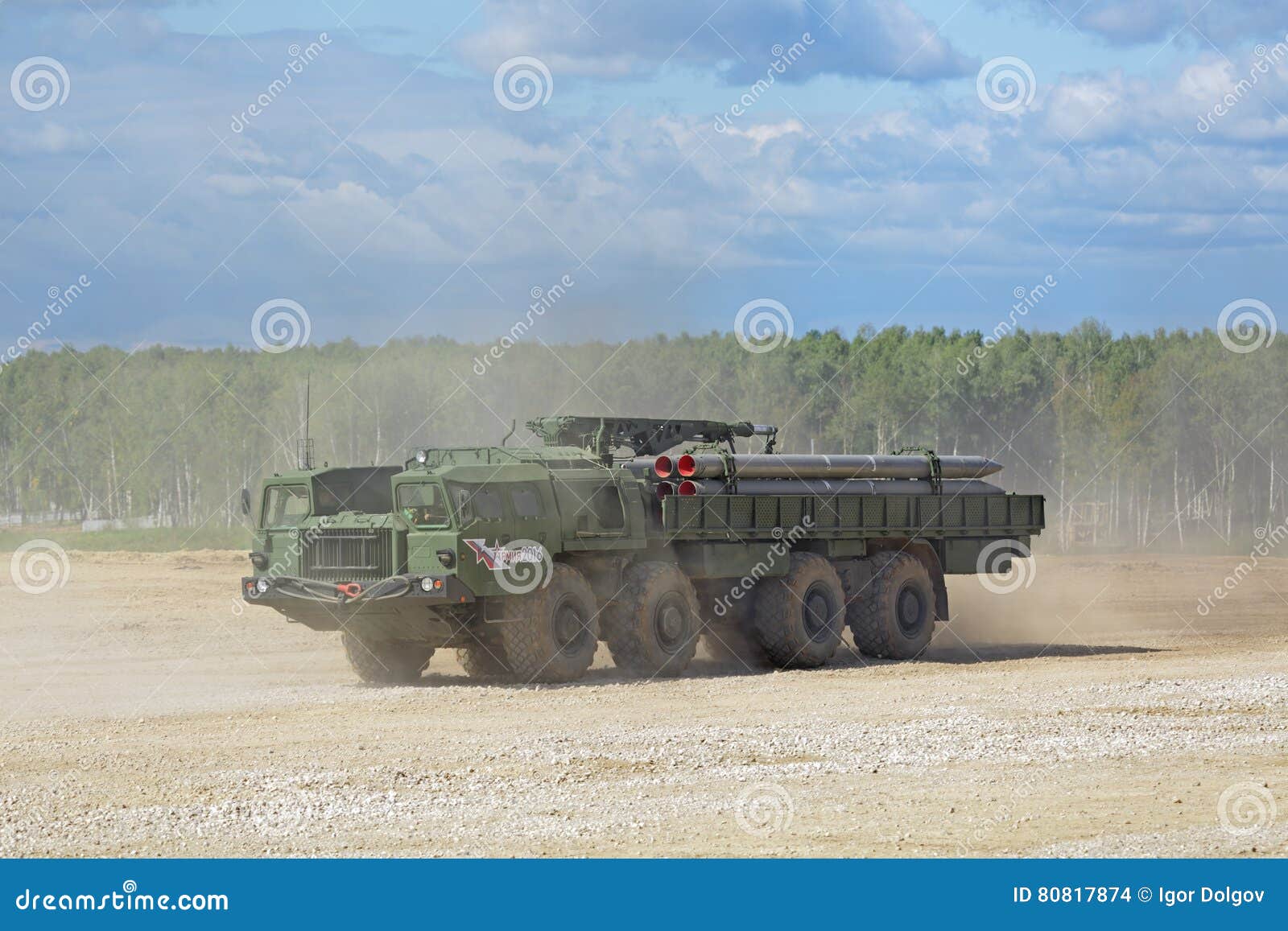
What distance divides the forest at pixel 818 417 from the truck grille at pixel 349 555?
108ft

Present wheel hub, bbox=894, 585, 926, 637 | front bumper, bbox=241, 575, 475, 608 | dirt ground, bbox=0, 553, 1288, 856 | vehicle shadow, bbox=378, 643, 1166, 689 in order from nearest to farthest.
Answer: dirt ground, bbox=0, 553, 1288, 856 → front bumper, bbox=241, 575, 475, 608 → vehicle shadow, bbox=378, 643, 1166, 689 → wheel hub, bbox=894, 585, 926, 637

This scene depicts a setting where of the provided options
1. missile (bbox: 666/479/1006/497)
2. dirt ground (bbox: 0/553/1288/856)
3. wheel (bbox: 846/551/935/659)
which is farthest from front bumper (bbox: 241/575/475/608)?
wheel (bbox: 846/551/935/659)

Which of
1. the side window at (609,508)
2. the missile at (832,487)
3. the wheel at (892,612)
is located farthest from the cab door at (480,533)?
the wheel at (892,612)

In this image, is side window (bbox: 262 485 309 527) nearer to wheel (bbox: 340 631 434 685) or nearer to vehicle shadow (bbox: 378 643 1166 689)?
wheel (bbox: 340 631 434 685)

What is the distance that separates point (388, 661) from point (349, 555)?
1775 millimetres

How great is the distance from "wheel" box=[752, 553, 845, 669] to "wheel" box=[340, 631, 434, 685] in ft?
14.1

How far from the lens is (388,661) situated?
65.0 ft

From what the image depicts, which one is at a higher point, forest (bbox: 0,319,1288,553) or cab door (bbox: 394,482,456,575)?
forest (bbox: 0,319,1288,553)

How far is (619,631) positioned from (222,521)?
46451 mm

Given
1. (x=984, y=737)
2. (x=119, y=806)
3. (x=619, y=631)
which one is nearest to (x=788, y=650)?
(x=619, y=631)

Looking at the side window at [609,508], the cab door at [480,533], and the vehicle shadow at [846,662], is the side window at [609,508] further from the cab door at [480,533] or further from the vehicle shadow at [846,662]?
the vehicle shadow at [846,662]

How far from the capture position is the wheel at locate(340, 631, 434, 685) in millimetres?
19703

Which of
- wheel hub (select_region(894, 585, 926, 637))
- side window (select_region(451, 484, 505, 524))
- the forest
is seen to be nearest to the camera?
side window (select_region(451, 484, 505, 524))

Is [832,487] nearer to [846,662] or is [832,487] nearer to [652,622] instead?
[846,662]
